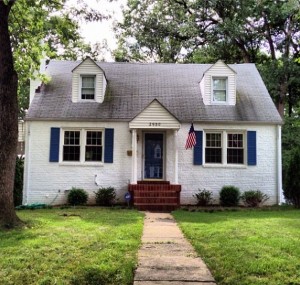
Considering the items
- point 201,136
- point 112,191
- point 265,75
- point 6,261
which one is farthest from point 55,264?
point 265,75

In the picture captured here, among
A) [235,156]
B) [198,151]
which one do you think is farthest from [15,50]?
[235,156]

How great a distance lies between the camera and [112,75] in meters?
17.7

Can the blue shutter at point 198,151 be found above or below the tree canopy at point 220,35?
below

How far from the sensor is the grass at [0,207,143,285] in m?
4.70

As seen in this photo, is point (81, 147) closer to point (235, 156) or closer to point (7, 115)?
point (235, 156)

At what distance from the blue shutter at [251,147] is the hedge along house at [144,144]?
1.5 inches

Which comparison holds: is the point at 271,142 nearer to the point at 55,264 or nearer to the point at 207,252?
the point at 207,252

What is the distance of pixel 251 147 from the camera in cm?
1516

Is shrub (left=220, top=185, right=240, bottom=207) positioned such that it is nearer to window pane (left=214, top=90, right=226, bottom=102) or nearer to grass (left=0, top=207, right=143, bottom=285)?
window pane (left=214, top=90, right=226, bottom=102)

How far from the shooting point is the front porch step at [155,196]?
44.4ft

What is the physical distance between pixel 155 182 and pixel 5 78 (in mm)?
7838

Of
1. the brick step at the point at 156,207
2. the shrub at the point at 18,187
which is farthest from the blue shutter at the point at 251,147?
the shrub at the point at 18,187

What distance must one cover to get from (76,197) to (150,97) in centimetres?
519

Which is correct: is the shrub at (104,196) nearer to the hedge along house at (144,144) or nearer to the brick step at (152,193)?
the hedge along house at (144,144)
